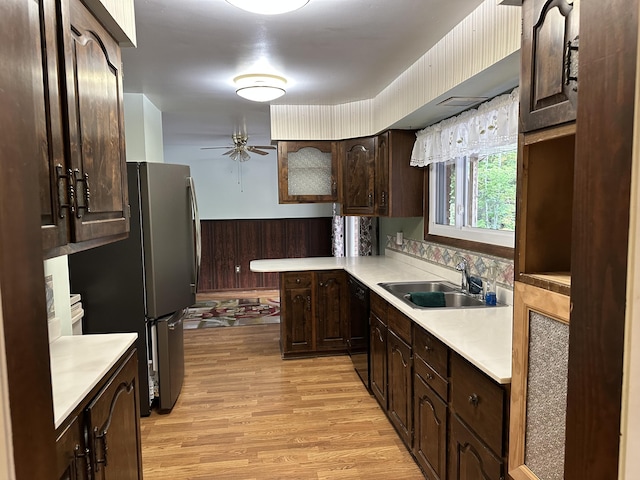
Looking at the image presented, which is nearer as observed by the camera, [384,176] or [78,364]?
[78,364]

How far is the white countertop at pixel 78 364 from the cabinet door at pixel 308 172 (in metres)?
2.33

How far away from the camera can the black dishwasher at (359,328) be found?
327 centimetres

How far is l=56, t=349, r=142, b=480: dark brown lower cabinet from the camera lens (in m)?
1.27

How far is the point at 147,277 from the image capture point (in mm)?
2875

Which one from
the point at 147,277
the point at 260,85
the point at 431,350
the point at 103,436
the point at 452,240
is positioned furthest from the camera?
the point at 452,240

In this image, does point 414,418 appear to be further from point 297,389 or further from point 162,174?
point 162,174

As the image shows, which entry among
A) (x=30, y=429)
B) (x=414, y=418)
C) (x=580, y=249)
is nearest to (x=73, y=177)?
(x=30, y=429)

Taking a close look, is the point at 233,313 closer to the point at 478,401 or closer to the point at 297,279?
the point at 297,279

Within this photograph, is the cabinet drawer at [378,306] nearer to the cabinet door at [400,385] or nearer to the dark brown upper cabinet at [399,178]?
the cabinet door at [400,385]

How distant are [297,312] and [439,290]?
142 centimetres

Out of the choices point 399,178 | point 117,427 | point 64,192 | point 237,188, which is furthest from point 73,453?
point 237,188

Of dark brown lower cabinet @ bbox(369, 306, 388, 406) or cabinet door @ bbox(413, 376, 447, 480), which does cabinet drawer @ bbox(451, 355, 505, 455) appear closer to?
cabinet door @ bbox(413, 376, 447, 480)

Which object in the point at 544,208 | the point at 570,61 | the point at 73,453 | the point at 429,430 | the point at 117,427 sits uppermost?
the point at 570,61

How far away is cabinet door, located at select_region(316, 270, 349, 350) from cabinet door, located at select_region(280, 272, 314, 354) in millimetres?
83
